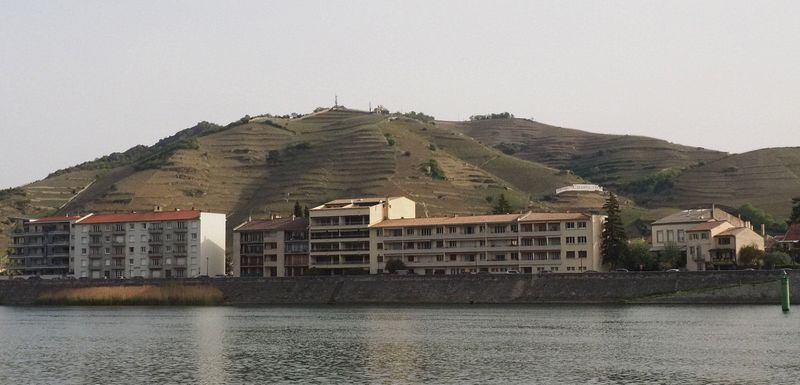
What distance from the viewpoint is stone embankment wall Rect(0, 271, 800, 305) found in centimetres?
12394

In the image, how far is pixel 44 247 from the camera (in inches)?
Result: 7613

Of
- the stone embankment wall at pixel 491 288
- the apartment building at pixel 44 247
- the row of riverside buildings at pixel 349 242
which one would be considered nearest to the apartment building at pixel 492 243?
the row of riverside buildings at pixel 349 242

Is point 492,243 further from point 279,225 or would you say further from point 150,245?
point 150,245

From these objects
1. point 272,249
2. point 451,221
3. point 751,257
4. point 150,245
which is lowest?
point 751,257

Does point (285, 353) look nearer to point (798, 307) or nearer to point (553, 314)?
point (553, 314)

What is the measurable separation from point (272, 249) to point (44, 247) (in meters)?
47.5

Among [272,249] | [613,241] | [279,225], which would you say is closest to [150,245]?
[272,249]

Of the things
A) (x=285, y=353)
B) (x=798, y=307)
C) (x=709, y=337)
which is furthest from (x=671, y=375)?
(x=798, y=307)

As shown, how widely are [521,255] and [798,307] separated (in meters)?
50.7

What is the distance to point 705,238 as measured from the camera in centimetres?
15188

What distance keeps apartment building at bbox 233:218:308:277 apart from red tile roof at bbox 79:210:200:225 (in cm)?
894

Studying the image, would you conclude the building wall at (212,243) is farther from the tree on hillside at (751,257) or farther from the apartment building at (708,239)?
the tree on hillside at (751,257)

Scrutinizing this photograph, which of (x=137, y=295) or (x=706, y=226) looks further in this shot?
(x=137, y=295)

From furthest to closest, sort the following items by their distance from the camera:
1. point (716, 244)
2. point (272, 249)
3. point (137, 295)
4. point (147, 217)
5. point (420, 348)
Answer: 1. point (147, 217)
2. point (272, 249)
3. point (137, 295)
4. point (716, 244)
5. point (420, 348)
